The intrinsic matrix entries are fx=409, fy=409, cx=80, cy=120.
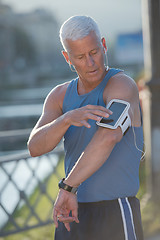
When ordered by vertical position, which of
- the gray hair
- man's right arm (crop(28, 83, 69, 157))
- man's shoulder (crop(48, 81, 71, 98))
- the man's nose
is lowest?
man's right arm (crop(28, 83, 69, 157))

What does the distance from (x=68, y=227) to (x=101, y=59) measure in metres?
0.71

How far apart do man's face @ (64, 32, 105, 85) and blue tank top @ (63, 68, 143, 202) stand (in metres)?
0.05

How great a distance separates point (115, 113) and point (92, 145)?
0.47ft

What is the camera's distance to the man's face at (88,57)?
1553mm

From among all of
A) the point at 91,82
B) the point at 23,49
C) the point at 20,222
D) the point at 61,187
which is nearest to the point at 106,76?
the point at 91,82

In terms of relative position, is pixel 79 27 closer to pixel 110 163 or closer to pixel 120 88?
pixel 120 88

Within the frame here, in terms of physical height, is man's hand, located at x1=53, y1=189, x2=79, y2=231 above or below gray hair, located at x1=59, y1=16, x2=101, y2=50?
below

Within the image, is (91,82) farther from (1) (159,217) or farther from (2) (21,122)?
(2) (21,122)

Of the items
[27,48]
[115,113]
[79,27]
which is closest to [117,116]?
[115,113]

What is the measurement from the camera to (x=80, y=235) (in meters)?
1.75

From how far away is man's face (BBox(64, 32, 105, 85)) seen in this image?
1553 millimetres

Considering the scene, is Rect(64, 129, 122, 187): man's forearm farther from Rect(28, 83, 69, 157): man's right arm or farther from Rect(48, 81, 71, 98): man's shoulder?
Rect(48, 81, 71, 98): man's shoulder

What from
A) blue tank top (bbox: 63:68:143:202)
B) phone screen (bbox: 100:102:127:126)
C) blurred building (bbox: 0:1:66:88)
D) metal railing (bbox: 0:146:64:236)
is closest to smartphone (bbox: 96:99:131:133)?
phone screen (bbox: 100:102:127:126)

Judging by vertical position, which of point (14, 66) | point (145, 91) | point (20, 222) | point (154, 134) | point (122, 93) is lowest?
point (14, 66)
